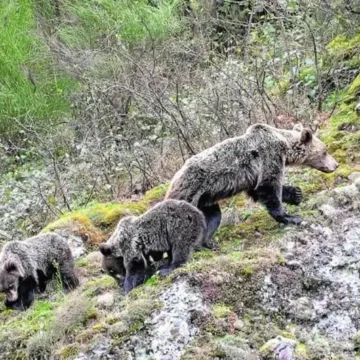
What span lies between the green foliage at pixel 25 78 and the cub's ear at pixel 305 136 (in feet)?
23.4

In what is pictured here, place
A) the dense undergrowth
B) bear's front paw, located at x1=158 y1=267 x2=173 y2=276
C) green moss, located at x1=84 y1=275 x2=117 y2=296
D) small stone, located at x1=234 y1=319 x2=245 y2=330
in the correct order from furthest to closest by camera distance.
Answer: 1. green moss, located at x1=84 y1=275 x2=117 y2=296
2. bear's front paw, located at x1=158 y1=267 x2=173 y2=276
3. the dense undergrowth
4. small stone, located at x1=234 y1=319 x2=245 y2=330

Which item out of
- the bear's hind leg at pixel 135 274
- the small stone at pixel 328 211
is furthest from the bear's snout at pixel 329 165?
the bear's hind leg at pixel 135 274

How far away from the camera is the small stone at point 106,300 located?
5.75 meters

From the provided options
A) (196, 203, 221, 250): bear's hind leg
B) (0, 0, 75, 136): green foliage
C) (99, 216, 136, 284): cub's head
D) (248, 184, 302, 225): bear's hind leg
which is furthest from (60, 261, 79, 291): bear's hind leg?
(0, 0, 75, 136): green foliage

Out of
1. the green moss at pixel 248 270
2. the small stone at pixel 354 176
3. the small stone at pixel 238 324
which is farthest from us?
the small stone at pixel 354 176

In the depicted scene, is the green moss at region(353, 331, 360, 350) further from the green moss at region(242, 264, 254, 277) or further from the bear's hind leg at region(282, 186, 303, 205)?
the bear's hind leg at region(282, 186, 303, 205)

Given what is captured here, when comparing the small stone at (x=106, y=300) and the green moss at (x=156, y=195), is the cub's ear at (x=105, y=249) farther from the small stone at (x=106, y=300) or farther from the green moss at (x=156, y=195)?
the green moss at (x=156, y=195)

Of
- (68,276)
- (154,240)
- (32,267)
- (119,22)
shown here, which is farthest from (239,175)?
(119,22)

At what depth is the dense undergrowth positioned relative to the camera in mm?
5547

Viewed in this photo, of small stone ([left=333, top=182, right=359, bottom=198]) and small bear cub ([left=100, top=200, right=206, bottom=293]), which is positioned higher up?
small bear cub ([left=100, top=200, right=206, bottom=293])

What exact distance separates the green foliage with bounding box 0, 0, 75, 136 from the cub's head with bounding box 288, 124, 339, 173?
23.3ft

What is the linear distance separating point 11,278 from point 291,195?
9.81 feet

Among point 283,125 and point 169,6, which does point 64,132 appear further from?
point 283,125

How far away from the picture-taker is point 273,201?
6.58 metres
